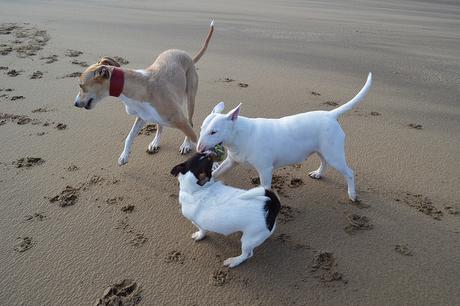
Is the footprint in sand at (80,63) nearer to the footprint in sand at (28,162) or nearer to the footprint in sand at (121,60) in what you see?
the footprint in sand at (121,60)

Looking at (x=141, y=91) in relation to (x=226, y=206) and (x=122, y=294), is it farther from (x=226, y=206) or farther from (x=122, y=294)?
(x=122, y=294)

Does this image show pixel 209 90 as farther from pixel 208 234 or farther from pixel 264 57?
pixel 208 234

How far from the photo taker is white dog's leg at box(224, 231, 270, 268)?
2691 millimetres

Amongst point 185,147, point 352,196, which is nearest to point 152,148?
point 185,147

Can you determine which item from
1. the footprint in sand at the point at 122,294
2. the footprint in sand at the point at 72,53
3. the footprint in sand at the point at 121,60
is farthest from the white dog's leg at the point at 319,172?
the footprint in sand at the point at 72,53

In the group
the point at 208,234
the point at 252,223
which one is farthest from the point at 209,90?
the point at 252,223

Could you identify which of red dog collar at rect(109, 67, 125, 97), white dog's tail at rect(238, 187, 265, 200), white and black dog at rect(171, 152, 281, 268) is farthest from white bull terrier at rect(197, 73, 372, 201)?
red dog collar at rect(109, 67, 125, 97)

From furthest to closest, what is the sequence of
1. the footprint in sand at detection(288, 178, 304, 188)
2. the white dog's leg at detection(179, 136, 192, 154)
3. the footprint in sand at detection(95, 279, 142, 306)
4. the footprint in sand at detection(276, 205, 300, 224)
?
the white dog's leg at detection(179, 136, 192, 154), the footprint in sand at detection(288, 178, 304, 188), the footprint in sand at detection(276, 205, 300, 224), the footprint in sand at detection(95, 279, 142, 306)

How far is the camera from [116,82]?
3723 millimetres

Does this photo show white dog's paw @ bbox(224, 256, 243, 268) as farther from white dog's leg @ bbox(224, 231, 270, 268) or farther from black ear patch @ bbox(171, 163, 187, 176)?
black ear patch @ bbox(171, 163, 187, 176)

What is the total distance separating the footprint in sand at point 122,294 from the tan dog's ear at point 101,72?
2.07 m

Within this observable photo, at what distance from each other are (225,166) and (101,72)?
1.62 meters

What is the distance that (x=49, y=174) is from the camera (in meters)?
4.04

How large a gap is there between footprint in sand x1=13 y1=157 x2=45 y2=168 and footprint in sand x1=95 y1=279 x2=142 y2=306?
2.23 metres
